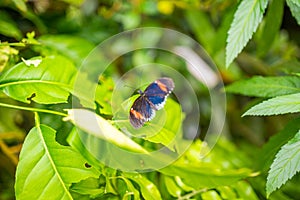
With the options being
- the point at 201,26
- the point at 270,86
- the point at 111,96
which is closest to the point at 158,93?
the point at 111,96

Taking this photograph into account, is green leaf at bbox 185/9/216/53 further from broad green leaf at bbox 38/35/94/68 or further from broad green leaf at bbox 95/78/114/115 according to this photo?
broad green leaf at bbox 95/78/114/115

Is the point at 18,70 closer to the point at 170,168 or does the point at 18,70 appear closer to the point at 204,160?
the point at 170,168

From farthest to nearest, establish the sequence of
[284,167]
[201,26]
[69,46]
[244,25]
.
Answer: [201,26] → [69,46] → [244,25] → [284,167]

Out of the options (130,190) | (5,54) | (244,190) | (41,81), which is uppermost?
(5,54)

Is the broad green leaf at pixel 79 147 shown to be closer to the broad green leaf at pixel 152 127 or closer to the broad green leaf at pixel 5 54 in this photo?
the broad green leaf at pixel 152 127

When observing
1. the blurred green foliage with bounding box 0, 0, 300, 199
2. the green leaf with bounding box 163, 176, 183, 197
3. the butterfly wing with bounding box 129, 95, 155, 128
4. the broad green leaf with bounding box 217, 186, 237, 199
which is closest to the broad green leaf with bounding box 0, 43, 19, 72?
the blurred green foliage with bounding box 0, 0, 300, 199

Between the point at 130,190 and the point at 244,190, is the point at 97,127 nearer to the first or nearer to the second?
the point at 130,190

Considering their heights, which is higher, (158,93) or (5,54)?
(5,54)

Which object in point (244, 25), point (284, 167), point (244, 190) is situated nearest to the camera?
point (284, 167)
